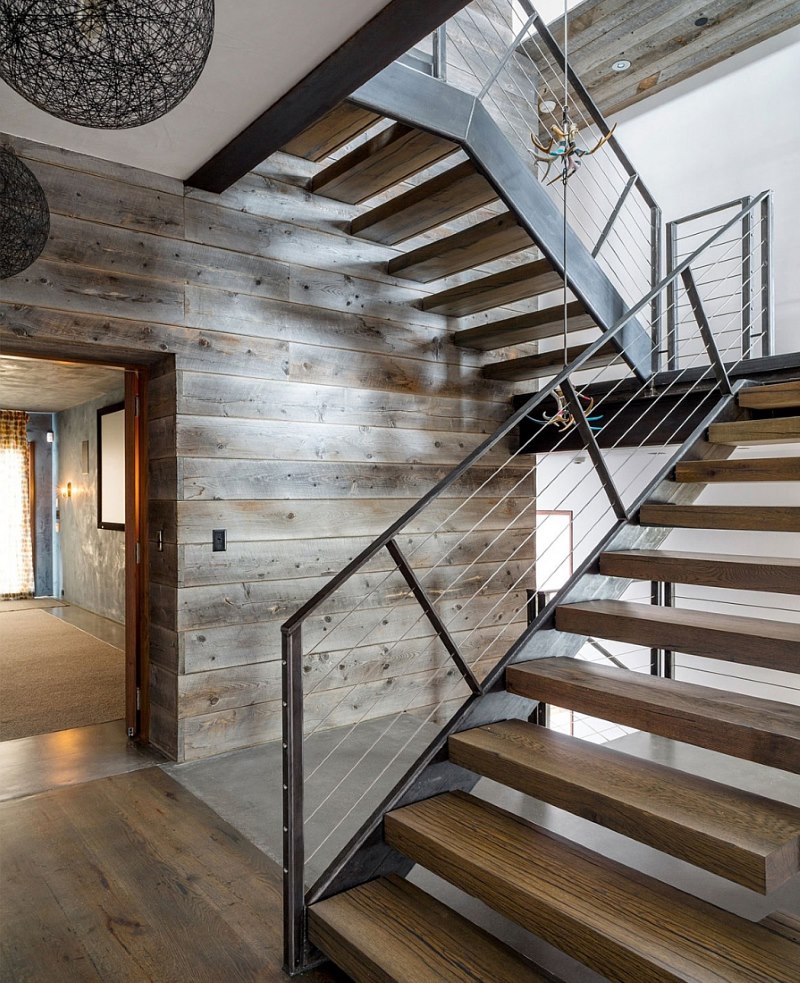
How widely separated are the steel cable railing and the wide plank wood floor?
12.6 inches

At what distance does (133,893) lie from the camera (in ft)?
7.89

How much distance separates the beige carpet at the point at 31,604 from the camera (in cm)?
855

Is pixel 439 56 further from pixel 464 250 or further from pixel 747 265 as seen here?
pixel 747 265

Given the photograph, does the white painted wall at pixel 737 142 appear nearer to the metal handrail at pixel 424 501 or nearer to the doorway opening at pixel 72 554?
the metal handrail at pixel 424 501

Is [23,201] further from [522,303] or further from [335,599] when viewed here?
[522,303]

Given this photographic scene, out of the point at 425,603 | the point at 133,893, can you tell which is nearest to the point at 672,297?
the point at 425,603

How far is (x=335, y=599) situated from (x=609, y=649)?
→ 2.89 meters

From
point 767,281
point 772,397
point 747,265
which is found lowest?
point 772,397

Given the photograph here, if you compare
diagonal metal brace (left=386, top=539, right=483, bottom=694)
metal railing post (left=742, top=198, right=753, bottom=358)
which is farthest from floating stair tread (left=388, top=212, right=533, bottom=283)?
diagonal metal brace (left=386, top=539, right=483, bottom=694)

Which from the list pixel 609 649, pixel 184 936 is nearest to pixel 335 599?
pixel 184 936

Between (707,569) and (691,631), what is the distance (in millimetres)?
307

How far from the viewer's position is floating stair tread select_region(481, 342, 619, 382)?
435 cm

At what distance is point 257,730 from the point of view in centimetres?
379

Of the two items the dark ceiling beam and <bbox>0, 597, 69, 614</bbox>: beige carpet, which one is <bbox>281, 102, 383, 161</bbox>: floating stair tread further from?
<bbox>0, 597, 69, 614</bbox>: beige carpet
